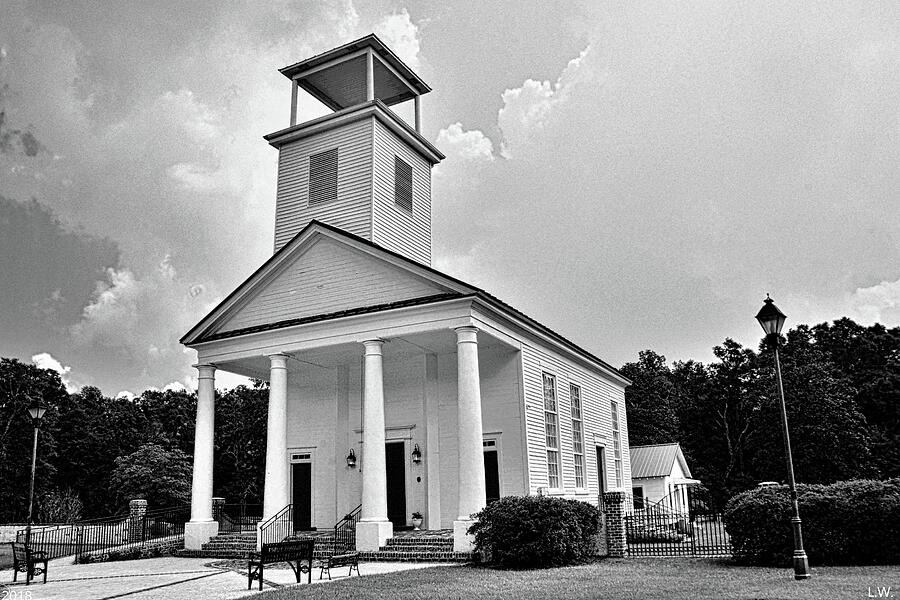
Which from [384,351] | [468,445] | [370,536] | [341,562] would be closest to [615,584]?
[341,562]

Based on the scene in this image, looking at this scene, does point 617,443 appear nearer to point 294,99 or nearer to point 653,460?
point 653,460

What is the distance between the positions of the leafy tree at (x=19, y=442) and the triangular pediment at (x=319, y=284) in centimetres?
2730

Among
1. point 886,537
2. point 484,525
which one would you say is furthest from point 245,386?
point 886,537

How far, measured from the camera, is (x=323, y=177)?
2489cm

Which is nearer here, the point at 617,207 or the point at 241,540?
the point at 241,540

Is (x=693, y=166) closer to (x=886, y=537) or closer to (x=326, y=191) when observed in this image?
(x=326, y=191)

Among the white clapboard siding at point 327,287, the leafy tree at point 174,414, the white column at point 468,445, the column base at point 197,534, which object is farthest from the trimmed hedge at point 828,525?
the leafy tree at point 174,414

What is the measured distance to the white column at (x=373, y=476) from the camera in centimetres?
A: 1822

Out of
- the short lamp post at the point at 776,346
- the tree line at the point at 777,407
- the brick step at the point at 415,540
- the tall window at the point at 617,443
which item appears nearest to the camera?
the short lamp post at the point at 776,346

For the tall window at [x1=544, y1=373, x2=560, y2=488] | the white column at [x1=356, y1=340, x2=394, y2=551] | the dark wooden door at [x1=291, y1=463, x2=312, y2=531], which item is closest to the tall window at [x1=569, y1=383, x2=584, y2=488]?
the tall window at [x1=544, y1=373, x2=560, y2=488]

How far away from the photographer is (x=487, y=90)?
1554 inches

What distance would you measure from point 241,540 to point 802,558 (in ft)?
47.1

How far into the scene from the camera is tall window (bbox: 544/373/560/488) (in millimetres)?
21953

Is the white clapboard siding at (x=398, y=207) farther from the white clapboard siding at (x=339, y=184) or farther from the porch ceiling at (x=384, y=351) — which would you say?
the porch ceiling at (x=384, y=351)
